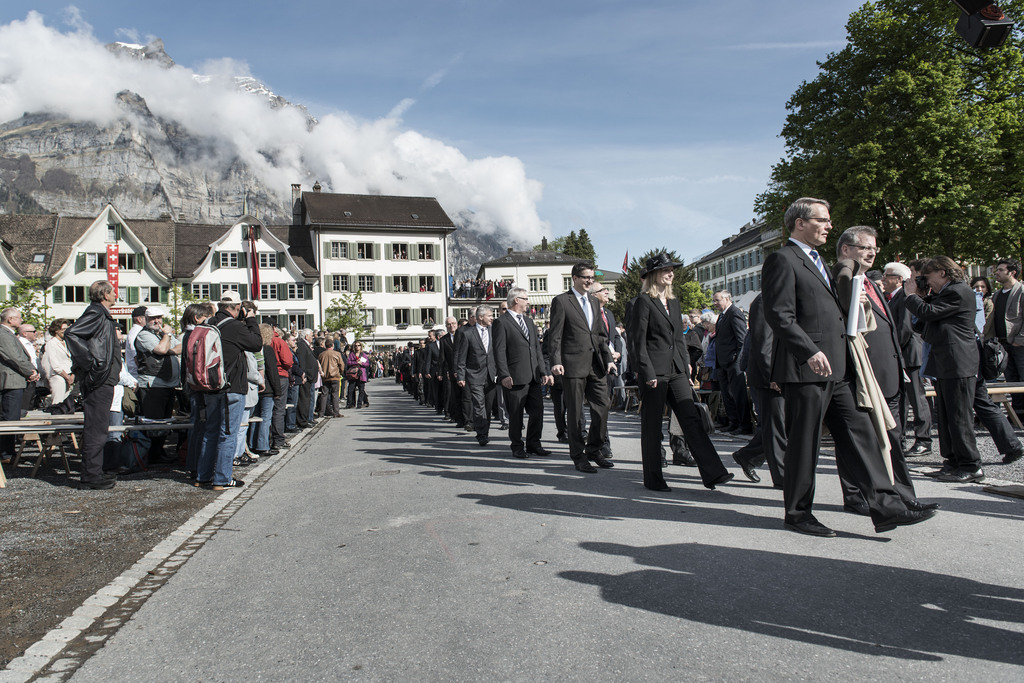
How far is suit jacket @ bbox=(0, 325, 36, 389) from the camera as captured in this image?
10383 millimetres

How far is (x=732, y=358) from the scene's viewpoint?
11.8 m

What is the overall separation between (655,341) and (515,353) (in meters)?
3.40

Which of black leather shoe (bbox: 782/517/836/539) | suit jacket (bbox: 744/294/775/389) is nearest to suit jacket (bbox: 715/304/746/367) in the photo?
suit jacket (bbox: 744/294/775/389)

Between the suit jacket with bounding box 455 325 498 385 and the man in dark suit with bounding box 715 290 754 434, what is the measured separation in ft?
12.0

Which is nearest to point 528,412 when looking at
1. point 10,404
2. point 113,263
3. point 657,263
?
point 657,263

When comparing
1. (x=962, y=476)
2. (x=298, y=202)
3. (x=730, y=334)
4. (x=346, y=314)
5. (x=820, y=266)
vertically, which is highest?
(x=298, y=202)

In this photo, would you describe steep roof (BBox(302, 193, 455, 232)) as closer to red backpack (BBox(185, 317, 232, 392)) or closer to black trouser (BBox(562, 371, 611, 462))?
red backpack (BBox(185, 317, 232, 392))

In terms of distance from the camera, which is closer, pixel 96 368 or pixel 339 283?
pixel 96 368

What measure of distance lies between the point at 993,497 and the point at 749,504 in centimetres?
183

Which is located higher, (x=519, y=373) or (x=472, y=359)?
(x=472, y=359)

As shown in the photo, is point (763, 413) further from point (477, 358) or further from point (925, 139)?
point (925, 139)

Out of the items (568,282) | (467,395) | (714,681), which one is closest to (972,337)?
(714,681)

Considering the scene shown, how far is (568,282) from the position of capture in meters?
85.5

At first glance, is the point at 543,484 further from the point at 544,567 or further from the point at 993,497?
the point at 993,497
